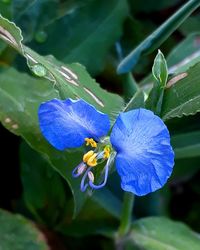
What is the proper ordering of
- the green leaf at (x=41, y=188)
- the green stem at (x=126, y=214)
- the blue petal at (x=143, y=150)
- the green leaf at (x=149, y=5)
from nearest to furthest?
the blue petal at (x=143, y=150) → the green stem at (x=126, y=214) → the green leaf at (x=41, y=188) → the green leaf at (x=149, y=5)

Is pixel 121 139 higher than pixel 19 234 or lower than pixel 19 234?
higher

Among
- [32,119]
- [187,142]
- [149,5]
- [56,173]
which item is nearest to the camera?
[32,119]

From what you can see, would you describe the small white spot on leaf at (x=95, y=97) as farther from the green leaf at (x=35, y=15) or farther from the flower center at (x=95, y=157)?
the green leaf at (x=35, y=15)

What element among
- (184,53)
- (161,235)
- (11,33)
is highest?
(11,33)

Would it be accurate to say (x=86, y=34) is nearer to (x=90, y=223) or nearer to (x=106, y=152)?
(x=90, y=223)

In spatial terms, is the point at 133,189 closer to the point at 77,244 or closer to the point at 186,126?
the point at 186,126

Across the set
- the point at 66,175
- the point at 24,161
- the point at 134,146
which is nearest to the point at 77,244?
the point at 24,161

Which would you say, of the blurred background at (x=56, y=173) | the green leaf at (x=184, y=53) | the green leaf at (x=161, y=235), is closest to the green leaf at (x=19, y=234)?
the blurred background at (x=56, y=173)

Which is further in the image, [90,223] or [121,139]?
[90,223]

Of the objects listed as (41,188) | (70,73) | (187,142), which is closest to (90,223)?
(41,188)
